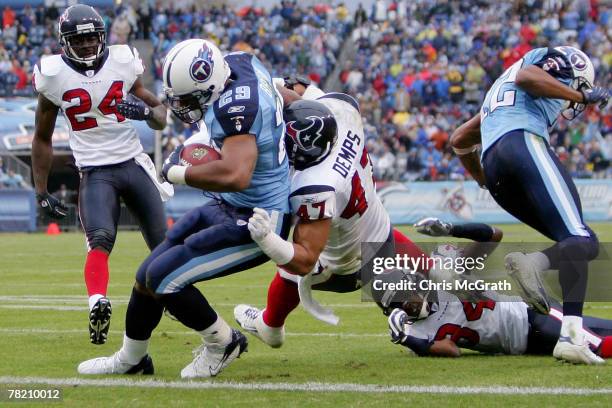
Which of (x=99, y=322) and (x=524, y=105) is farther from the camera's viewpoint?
(x=524, y=105)

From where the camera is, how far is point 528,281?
5.28 meters

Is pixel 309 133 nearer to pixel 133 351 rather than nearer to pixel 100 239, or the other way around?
pixel 133 351

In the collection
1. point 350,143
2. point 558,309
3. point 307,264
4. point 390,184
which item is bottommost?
point 390,184

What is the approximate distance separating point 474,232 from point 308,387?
1971 millimetres

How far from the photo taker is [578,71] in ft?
19.5

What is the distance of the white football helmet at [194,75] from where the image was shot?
199 inches

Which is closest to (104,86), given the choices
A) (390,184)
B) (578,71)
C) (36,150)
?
(36,150)

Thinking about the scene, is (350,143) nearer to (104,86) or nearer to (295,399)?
(295,399)

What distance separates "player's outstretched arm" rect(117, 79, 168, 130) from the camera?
6484 millimetres

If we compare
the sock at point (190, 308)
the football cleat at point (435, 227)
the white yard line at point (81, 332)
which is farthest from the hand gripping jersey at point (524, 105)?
the sock at point (190, 308)

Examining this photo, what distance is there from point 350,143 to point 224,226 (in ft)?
2.78

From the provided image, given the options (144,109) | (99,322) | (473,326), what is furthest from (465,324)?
(144,109)

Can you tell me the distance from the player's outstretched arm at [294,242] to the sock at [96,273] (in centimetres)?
140

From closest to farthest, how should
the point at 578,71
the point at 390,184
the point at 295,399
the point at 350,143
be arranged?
the point at 295,399, the point at 350,143, the point at 578,71, the point at 390,184
